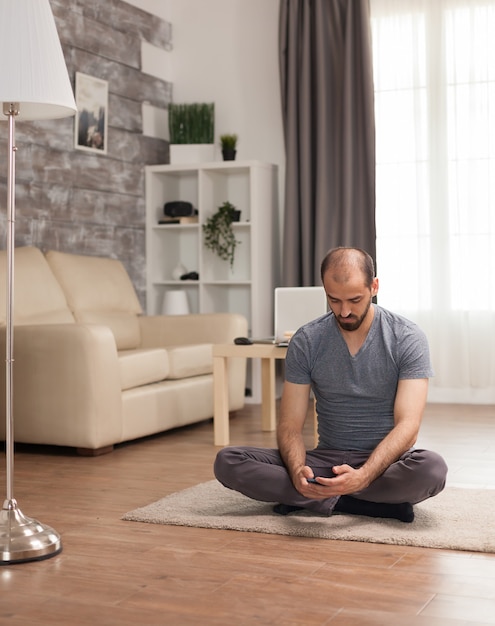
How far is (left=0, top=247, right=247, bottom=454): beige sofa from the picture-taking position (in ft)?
14.1

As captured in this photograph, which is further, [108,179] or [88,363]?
[108,179]

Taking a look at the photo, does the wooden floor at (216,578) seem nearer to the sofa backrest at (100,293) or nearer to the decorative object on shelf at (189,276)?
the sofa backrest at (100,293)

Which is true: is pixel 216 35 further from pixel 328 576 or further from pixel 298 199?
pixel 328 576

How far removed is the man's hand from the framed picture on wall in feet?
11.9

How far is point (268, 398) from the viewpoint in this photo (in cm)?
508

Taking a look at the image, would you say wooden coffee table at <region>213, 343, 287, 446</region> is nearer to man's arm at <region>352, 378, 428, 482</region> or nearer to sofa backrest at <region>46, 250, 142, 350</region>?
sofa backrest at <region>46, 250, 142, 350</region>

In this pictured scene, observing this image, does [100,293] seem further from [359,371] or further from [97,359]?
[359,371]

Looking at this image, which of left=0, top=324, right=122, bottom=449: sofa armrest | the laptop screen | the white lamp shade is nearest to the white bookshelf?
the laptop screen

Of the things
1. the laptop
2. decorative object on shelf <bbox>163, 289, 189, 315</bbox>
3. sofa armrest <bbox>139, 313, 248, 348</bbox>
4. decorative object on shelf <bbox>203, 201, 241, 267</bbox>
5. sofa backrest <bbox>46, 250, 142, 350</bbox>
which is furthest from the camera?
decorative object on shelf <bbox>203, 201, 241, 267</bbox>

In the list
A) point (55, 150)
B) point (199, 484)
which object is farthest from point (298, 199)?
point (199, 484)

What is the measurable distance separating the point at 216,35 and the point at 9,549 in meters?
4.90

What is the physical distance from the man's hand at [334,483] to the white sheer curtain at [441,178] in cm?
348

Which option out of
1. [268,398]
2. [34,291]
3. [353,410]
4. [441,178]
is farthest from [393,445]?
[441,178]

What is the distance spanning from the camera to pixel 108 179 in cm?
617
